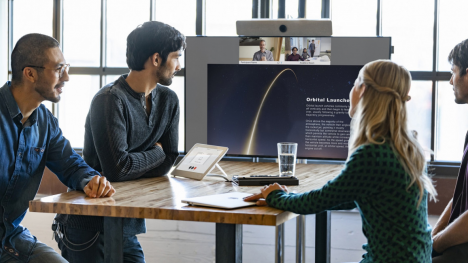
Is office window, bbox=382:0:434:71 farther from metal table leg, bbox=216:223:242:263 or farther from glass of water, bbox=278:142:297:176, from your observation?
metal table leg, bbox=216:223:242:263

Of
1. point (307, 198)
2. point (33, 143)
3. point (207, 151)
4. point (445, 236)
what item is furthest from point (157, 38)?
point (445, 236)

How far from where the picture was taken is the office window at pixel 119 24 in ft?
14.1

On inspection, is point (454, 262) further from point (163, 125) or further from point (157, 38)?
point (157, 38)

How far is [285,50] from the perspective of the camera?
2705 mm

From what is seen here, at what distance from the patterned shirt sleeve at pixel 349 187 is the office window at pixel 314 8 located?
8.74 feet

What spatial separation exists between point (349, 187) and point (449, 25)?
2.78 m

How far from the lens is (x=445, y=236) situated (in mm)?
1705

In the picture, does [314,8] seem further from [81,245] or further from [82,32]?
[81,245]

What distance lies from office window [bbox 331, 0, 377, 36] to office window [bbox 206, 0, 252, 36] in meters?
0.70

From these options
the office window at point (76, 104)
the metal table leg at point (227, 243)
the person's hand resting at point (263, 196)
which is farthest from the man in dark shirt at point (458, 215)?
the office window at point (76, 104)

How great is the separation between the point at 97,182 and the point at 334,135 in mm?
1390

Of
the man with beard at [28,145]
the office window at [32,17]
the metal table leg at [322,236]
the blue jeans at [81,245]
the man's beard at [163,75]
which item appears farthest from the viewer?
the office window at [32,17]

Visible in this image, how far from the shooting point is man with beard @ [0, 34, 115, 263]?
1808 mm

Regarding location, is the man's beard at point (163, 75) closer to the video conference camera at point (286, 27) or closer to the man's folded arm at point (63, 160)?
the man's folded arm at point (63, 160)
